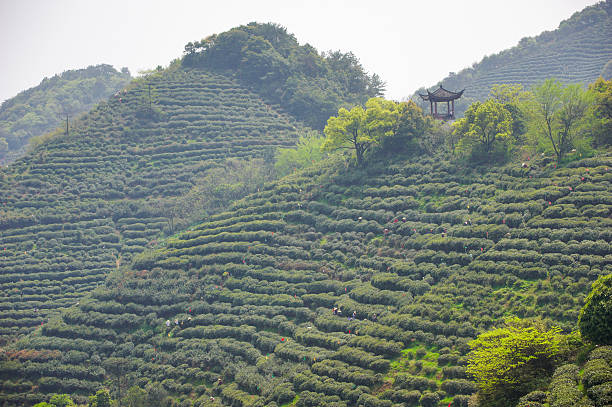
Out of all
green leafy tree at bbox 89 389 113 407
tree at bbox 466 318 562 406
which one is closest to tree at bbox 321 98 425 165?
green leafy tree at bbox 89 389 113 407

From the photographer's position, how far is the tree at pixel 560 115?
4959 centimetres

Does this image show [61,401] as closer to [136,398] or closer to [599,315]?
[136,398]

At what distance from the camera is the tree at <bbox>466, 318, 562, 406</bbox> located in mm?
24922

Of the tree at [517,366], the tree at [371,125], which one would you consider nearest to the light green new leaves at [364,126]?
the tree at [371,125]

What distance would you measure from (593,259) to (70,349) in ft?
141

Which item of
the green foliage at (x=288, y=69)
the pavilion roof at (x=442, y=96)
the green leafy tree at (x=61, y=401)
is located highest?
the green foliage at (x=288, y=69)

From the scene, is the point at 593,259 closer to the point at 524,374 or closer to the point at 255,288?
the point at 524,374

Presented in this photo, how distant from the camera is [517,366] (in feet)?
82.9

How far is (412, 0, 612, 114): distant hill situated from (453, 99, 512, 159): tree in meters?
72.0

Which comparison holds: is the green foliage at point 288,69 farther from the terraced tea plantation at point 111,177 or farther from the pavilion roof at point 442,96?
the pavilion roof at point 442,96

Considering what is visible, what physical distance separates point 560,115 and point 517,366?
106 feet

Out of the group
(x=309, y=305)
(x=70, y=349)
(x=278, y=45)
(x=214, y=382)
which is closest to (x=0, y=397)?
(x=70, y=349)

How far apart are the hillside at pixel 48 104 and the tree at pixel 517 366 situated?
145m

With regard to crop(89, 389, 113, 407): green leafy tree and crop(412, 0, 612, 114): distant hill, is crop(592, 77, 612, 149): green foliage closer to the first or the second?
crop(89, 389, 113, 407): green leafy tree
